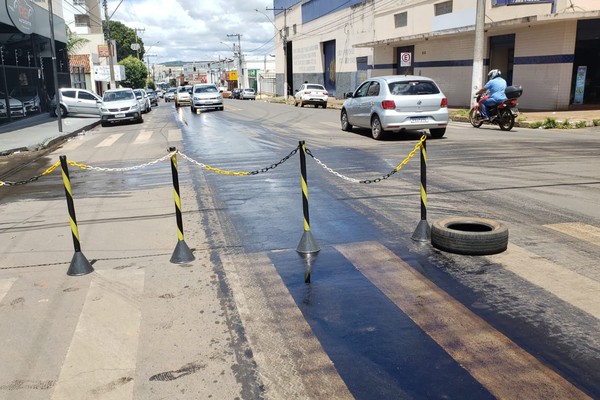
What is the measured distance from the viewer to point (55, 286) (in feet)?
17.1

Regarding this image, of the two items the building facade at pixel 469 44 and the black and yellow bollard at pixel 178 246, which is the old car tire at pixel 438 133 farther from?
the black and yellow bollard at pixel 178 246

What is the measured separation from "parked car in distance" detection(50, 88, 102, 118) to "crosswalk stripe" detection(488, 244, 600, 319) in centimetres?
3048

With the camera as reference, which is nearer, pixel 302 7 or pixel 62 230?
pixel 62 230

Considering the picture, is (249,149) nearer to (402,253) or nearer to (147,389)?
(402,253)

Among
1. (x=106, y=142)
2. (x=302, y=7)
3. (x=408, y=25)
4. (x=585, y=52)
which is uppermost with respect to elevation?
(x=302, y=7)

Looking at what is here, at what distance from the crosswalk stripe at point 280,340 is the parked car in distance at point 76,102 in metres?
29.8

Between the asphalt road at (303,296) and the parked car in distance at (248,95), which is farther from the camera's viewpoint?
the parked car in distance at (248,95)

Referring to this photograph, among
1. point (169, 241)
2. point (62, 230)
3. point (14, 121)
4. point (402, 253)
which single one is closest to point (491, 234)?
point (402, 253)

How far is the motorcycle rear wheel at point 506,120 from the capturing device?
17.4 meters

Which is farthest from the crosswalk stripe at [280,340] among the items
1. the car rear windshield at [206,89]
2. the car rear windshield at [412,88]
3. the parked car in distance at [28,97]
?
the car rear windshield at [206,89]

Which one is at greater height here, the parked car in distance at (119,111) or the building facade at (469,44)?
the building facade at (469,44)

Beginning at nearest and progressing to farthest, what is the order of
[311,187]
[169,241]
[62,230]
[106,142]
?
[169,241], [62,230], [311,187], [106,142]

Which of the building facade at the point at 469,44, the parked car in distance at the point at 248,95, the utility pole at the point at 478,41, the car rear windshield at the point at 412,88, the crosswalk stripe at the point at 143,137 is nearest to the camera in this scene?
the car rear windshield at the point at 412,88

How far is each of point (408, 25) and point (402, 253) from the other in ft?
115
